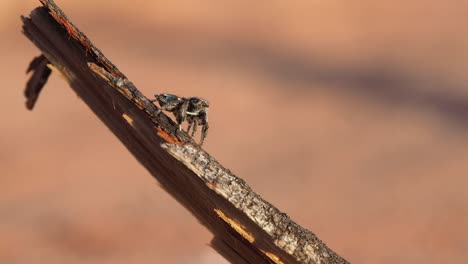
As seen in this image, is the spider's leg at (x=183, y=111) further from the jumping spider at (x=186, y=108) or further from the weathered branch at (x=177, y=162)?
the weathered branch at (x=177, y=162)

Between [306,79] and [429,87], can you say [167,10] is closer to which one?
[306,79]

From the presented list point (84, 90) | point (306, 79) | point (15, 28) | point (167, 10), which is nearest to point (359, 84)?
point (306, 79)

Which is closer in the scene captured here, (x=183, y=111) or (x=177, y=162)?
(x=177, y=162)

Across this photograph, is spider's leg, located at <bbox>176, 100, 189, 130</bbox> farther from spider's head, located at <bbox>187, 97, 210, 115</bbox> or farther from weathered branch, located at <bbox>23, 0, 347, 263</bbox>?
weathered branch, located at <bbox>23, 0, 347, 263</bbox>

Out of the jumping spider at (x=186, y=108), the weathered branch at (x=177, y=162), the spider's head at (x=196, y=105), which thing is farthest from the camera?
the spider's head at (x=196, y=105)

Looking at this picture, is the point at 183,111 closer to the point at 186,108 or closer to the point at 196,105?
the point at 186,108

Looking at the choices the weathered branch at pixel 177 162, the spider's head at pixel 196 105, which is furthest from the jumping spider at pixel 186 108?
the weathered branch at pixel 177 162

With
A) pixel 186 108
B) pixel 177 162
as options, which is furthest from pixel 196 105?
pixel 177 162
